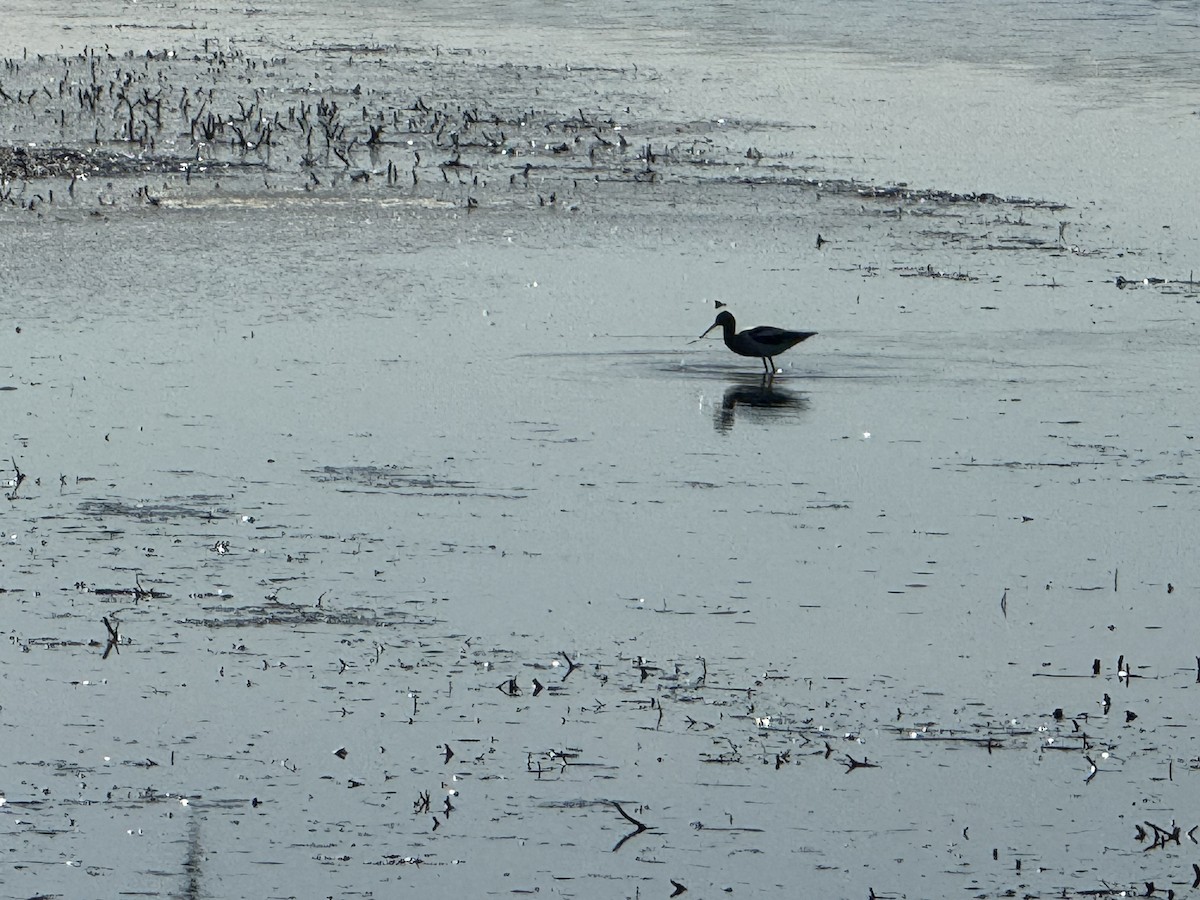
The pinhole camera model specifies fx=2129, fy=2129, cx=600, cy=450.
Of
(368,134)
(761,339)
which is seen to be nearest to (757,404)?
(761,339)

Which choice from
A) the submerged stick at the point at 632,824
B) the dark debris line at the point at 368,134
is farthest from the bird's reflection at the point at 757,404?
the dark debris line at the point at 368,134

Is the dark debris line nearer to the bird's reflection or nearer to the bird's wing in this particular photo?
the bird's wing

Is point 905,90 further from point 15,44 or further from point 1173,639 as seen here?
point 1173,639

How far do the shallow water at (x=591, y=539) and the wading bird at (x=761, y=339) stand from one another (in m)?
0.18

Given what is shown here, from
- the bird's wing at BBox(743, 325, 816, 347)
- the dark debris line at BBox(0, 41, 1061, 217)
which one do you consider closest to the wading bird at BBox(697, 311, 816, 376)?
the bird's wing at BBox(743, 325, 816, 347)

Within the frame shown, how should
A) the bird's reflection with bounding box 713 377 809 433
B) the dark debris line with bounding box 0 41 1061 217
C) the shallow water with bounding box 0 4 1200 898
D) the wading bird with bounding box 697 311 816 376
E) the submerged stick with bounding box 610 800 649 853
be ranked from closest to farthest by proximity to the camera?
1. the submerged stick with bounding box 610 800 649 853
2. the shallow water with bounding box 0 4 1200 898
3. the bird's reflection with bounding box 713 377 809 433
4. the wading bird with bounding box 697 311 816 376
5. the dark debris line with bounding box 0 41 1061 217

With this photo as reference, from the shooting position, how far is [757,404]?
37.1ft

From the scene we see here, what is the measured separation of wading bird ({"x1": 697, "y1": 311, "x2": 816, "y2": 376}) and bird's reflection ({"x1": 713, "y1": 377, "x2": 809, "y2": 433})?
17cm

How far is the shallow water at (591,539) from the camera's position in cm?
608

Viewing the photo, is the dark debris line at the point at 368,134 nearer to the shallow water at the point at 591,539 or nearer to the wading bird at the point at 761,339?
the shallow water at the point at 591,539

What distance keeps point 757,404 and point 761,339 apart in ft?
2.10

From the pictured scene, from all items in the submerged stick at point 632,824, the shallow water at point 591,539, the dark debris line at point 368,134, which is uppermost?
the dark debris line at point 368,134

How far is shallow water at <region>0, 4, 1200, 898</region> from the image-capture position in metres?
6.08

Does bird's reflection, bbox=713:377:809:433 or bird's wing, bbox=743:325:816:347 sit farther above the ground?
bird's wing, bbox=743:325:816:347
